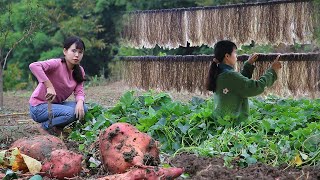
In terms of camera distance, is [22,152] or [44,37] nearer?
[22,152]

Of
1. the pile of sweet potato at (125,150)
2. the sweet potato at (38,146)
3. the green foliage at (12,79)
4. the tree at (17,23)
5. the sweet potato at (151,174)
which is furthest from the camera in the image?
the green foliage at (12,79)

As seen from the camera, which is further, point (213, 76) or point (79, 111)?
point (79, 111)

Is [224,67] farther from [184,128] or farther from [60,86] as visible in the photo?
[60,86]

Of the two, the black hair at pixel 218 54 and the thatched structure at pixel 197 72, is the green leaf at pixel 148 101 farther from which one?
the thatched structure at pixel 197 72

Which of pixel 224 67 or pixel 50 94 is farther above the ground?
pixel 224 67

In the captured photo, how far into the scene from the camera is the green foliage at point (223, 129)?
3.41 m

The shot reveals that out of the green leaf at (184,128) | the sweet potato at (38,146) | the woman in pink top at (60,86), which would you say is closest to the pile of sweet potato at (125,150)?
the sweet potato at (38,146)

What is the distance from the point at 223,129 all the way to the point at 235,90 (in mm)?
354

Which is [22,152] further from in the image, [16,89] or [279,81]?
[16,89]

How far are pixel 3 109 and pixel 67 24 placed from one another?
8174mm

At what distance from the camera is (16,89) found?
1720 cm

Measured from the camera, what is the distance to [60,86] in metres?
5.31

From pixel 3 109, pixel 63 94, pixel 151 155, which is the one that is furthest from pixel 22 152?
pixel 3 109

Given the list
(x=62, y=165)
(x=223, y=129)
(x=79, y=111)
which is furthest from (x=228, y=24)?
(x=62, y=165)
